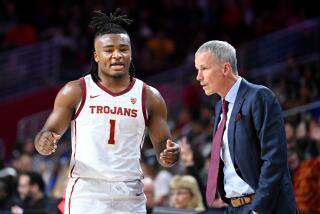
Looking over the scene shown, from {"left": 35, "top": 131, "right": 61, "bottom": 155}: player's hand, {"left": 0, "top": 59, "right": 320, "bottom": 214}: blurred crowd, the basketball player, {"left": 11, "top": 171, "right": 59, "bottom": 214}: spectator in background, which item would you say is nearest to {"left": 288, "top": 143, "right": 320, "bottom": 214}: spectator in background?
{"left": 0, "top": 59, "right": 320, "bottom": 214}: blurred crowd

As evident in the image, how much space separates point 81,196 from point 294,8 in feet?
35.7

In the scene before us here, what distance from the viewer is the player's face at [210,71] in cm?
473

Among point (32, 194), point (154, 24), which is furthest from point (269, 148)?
point (154, 24)

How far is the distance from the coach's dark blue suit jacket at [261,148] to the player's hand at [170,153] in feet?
1.61

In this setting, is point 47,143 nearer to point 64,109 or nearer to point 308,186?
point 64,109

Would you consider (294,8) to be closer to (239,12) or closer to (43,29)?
(239,12)

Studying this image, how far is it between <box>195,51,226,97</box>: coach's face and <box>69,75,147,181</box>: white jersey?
1.91 ft

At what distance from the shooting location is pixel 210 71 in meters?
4.75

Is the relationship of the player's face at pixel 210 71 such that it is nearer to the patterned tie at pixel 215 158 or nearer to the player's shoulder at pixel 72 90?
the patterned tie at pixel 215 158

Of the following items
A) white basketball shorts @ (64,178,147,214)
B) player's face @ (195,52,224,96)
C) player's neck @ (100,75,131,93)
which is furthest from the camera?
player's neck @ (100,75,131,93)

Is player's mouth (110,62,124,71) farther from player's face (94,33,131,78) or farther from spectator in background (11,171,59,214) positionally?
spectator in background (11,171,59,214)

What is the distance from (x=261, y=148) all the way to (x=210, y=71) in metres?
0.60

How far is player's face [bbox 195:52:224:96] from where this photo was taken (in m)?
4.73

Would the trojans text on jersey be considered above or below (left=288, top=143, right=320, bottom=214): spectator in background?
above
